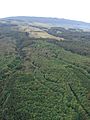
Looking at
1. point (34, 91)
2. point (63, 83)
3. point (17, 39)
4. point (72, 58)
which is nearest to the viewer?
point (34, 91)

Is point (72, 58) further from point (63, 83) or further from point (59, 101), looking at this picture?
point (59, 101)

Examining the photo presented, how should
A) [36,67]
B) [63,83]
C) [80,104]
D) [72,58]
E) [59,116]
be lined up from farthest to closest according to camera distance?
[72,58], [36,67], [63,83], [80,104], [59,116]

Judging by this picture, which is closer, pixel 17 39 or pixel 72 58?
pixel 72 58

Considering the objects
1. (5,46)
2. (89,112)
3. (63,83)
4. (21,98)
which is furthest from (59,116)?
(5,46)

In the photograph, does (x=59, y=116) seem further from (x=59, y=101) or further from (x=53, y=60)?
(x=53, y=60)

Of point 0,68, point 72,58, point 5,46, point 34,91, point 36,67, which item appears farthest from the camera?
point 5,46

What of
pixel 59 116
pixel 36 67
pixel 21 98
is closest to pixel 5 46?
pixel 36 67
